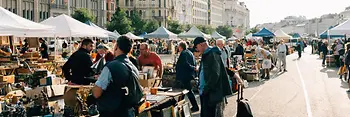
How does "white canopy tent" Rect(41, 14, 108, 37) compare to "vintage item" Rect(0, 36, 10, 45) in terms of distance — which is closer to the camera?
"white canopy tent" Rect(41, 14, 108, 37)

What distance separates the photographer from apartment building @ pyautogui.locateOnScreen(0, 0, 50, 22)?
48675 millimetres

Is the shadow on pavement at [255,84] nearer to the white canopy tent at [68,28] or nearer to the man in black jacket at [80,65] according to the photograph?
the white canopy tent at [68,28]

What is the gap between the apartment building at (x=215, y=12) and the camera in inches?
5945

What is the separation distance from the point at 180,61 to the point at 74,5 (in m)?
56.4

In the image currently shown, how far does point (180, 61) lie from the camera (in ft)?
34.3

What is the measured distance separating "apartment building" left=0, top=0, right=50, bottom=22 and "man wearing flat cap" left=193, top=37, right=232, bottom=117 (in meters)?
43.8

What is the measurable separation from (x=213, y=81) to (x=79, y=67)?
2.81m

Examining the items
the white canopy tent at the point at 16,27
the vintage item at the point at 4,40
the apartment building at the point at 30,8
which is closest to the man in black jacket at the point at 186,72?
the white canopy tent at the point at 16,27

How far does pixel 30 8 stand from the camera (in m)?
53.0

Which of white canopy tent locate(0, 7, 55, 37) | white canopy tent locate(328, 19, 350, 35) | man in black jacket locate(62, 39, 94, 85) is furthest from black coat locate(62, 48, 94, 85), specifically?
white canopy tent locate(328, 19, 350, 35)

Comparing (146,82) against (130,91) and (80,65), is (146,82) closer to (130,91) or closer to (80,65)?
(80,65)

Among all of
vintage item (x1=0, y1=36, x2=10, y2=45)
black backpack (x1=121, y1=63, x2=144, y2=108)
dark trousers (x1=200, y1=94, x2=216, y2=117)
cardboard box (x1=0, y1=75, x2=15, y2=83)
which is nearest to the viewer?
black backpack (x1=121, y1=63, x2=144, y2=108)

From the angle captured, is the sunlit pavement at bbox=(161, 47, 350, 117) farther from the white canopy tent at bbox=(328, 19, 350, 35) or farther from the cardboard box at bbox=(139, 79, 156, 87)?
the white canopy tent at bbox=(328, 19, 350, 35)

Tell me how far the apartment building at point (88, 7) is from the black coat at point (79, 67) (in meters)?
48.8
